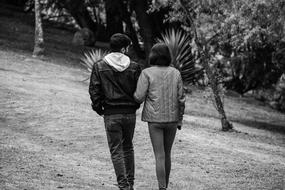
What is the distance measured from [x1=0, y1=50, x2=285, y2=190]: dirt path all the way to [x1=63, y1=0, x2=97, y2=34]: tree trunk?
939 centimetres

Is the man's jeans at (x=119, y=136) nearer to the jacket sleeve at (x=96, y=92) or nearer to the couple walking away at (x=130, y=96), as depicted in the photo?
the couple walking away at (x=130, y=96)

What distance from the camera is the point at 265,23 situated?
17.5 metres

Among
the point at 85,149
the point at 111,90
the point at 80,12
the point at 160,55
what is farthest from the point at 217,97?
the point at 80,12

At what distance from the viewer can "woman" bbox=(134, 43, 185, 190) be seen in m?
7.42

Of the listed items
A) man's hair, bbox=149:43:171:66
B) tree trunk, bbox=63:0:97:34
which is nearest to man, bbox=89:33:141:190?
man's hair, bbox=149:43:171:66

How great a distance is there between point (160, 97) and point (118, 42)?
809mm

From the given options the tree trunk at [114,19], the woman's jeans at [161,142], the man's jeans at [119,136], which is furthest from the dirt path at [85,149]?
the tree trunk at [114,19]

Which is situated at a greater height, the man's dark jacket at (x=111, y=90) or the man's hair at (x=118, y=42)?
the man's hair at (x=118, y=42)

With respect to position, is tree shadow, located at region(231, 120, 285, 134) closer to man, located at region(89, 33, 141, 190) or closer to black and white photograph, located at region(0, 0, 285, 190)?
black and white photograph, located at region(0, 0, 285, 190)

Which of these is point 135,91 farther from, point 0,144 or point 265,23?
point 265,23

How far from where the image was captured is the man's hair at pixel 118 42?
7523 mm

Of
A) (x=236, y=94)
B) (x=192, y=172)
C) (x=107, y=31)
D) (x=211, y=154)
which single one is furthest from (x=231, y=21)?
(x=107, y=31)

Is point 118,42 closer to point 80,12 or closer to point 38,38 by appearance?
point 38,38

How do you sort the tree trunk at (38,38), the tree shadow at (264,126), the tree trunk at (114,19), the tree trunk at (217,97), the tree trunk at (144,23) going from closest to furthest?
1. the tree trunk at (217,97)
2. the tree shadow at (264,126)
3. the tree trunk at (38,38)
4. the tree trunk at (144,23)
5. the tree trunk at (114,19)
